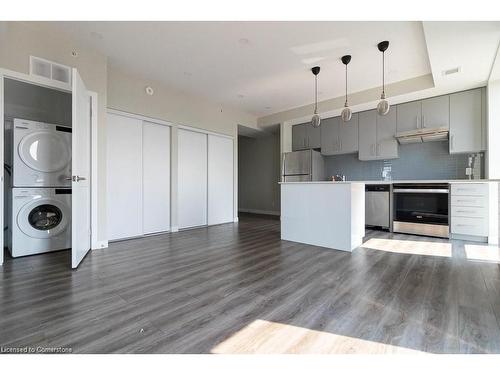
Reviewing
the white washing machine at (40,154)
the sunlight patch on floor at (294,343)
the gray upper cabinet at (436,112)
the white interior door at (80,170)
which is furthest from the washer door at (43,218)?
the gray upper cabinet at (436,112)

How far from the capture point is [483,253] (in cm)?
292

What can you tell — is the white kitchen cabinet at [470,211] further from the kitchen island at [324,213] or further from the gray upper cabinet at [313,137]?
the gray upper cabinet at [313,137]

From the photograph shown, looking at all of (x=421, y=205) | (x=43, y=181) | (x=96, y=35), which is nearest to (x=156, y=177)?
(x=43, y=181)

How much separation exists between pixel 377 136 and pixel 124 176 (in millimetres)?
4715

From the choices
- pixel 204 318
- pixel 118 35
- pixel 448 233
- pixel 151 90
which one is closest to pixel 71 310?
pixel 204 318

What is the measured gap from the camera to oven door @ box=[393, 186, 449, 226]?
3.78m

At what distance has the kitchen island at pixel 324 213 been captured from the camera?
2.96 m

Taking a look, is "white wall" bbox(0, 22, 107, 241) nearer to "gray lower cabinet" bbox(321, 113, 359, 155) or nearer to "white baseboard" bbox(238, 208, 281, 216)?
"gray lower cabinet" bbox(321, 113, 359, 155)

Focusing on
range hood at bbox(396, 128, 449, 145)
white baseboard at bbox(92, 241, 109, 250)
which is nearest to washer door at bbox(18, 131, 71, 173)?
white baseboard at bbox(92, 241, 109, 250)

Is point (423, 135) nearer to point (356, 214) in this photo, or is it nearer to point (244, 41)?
point (356, 214)

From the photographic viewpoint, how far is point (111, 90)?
3.55 m

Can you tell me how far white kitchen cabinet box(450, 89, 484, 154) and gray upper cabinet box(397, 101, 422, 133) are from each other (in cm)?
45

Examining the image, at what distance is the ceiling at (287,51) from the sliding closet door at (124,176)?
3.01 ft
